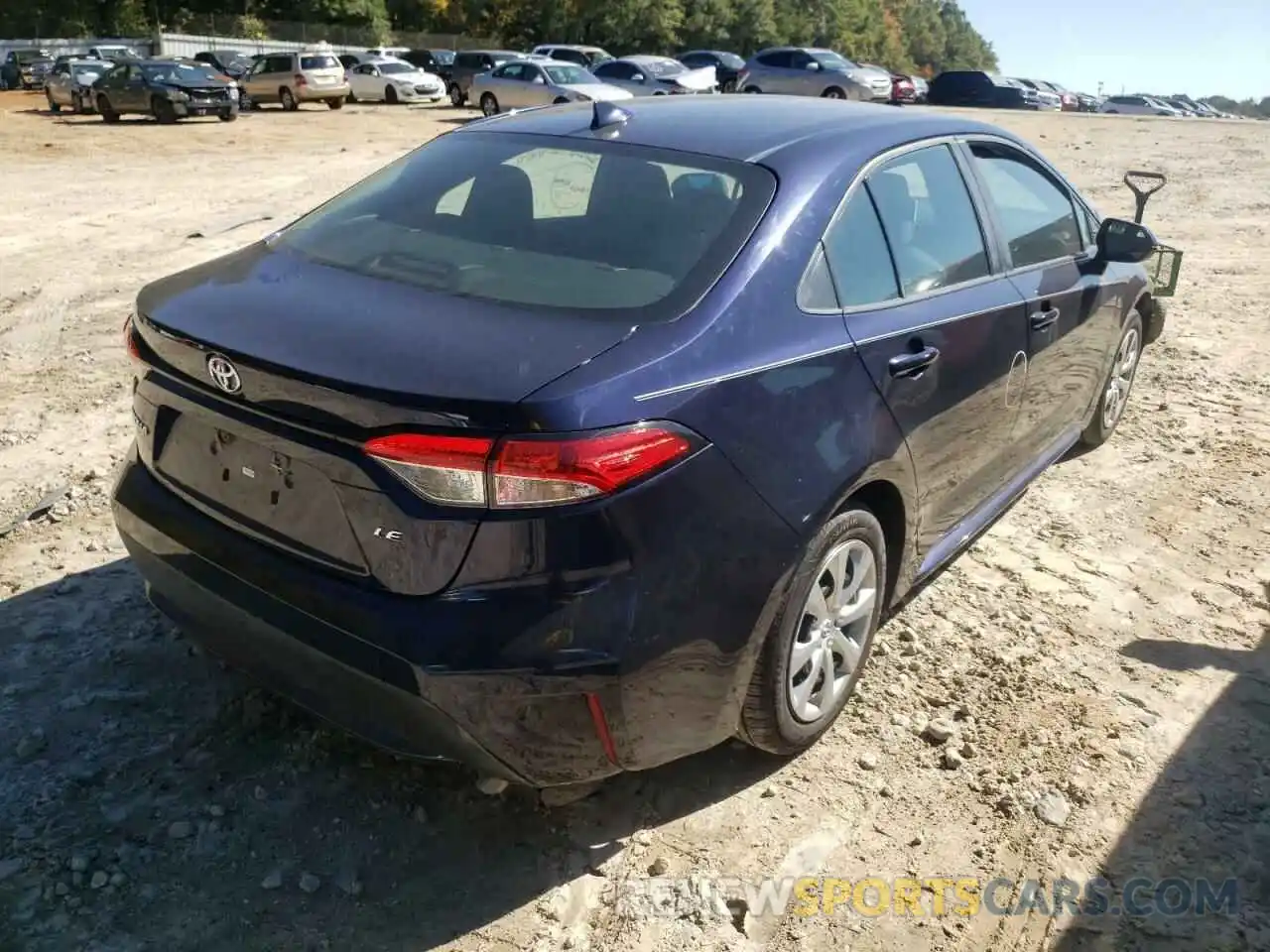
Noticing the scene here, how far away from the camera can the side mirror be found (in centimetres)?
443

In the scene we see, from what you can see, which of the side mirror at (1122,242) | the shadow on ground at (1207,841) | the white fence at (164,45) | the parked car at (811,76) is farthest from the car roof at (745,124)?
the white fence at (164,45)

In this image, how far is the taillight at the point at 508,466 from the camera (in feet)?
7.27

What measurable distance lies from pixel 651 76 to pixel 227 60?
672 inches

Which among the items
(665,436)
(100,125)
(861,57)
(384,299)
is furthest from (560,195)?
(861,57)

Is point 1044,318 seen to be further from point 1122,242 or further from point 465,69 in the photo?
point 465,69

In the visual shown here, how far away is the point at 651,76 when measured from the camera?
29641 mm

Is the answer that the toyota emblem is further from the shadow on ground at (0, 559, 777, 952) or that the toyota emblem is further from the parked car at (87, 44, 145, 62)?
the parked car at (87, 44, 145, 62)

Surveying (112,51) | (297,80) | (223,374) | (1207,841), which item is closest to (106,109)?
(297,80)

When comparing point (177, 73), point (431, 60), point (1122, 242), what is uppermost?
point (1122, 242)

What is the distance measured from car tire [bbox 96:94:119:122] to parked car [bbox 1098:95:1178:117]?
3788 centimetres

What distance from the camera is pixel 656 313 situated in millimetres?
2549

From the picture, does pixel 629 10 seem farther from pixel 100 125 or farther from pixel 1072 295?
pixel 1072 295

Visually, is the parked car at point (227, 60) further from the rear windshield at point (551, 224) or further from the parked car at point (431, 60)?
the rear windshield at point (551, 224)

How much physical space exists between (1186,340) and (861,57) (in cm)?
10004
